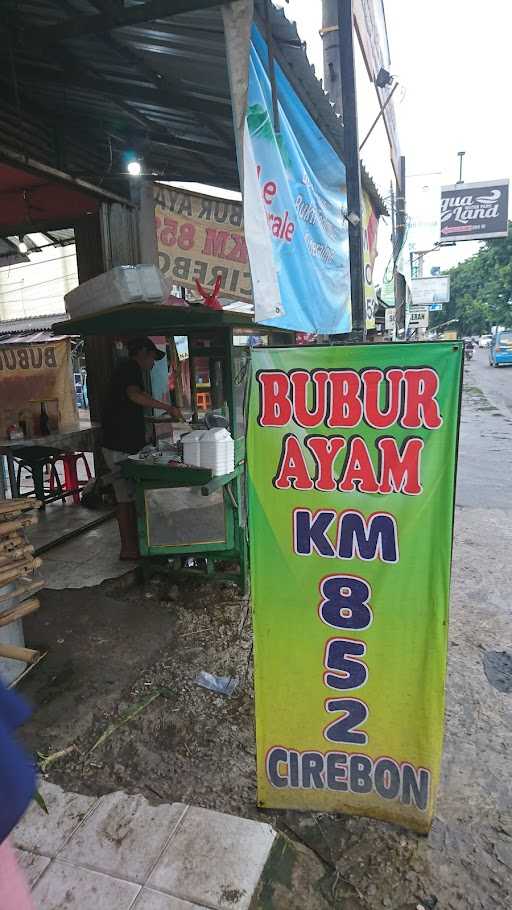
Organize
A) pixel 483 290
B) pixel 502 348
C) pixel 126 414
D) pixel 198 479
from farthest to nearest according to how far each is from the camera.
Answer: pixel 483 290
pixel 502 348
pixel 126 414
pixel 198 479

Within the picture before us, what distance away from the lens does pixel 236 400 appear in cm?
417

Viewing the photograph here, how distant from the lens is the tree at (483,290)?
42.2 m

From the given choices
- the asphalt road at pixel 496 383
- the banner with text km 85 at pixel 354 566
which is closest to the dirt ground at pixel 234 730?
the banner with text km 85 at pixel 354 566

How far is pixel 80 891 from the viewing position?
6.40 feet

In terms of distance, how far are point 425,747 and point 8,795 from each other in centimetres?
163

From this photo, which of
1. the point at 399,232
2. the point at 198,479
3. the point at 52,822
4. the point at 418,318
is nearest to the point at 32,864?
the point at 52,822

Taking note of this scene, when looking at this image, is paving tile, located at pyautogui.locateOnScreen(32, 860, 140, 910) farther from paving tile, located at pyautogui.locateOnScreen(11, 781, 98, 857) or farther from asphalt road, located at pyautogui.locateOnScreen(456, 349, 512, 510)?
asphalt road, located at pyautogui.locateOnScreen(456, 349, 512, 510)

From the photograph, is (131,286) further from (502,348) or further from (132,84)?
(502,348)

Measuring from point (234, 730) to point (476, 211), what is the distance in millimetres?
40543

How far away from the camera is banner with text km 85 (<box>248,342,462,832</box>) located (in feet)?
5.87

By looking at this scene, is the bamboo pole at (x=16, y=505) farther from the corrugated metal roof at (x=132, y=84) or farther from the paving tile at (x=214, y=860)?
the corrugated metal roof at (x=132, y=84)

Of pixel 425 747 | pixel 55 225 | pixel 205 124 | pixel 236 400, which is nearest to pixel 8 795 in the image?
pixel 425 747

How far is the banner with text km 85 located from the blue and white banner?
0.64m

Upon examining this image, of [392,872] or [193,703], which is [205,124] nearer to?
[193,703]
